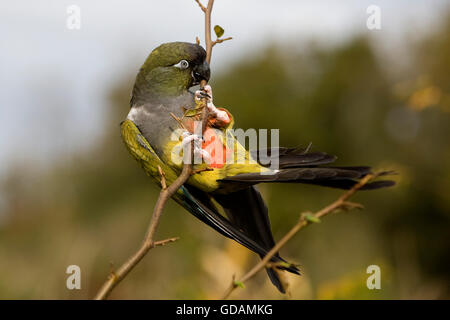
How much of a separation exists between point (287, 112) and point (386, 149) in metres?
2.25

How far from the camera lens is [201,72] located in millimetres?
1878

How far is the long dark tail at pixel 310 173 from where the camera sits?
1356 mm

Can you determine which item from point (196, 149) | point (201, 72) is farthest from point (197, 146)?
point (201, 72)

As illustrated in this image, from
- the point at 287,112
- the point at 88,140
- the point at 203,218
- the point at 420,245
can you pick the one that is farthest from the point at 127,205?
the point at 203,218

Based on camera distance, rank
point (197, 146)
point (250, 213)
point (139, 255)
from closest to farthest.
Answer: point (139, 255), point (197, 146), point (250, 213)

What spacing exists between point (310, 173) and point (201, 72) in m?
0.66

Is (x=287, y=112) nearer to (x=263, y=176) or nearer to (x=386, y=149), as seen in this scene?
(x=386, y=149)

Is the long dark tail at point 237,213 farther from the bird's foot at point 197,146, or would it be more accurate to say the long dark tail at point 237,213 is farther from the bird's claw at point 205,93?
the bird's claw at point 205,93

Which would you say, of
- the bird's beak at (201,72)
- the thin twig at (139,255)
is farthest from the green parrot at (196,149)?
the thin twig at (139,255)

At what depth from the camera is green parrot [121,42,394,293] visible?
5.75 ft

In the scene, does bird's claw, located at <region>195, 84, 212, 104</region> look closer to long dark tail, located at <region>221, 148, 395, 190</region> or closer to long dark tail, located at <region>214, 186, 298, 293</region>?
long dark tail, located at <region>221, 148, 395, 190</region>

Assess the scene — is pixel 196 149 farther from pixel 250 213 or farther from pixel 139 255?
pixel 139 255

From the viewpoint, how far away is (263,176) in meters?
1.69

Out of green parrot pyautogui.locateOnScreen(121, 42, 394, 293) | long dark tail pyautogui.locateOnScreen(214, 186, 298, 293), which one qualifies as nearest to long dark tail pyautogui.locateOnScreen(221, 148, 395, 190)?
green parrot pyautogui.locateOnScreen(121, 42, 394, 293)
